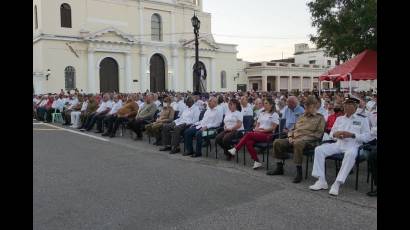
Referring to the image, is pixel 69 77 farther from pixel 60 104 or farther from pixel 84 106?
pixel 84 106

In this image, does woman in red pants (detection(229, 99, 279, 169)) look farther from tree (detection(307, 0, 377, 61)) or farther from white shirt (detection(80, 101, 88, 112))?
white shirt (detection(80, 101, 88, 112))

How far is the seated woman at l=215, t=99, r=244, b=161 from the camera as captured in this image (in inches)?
Result: 352

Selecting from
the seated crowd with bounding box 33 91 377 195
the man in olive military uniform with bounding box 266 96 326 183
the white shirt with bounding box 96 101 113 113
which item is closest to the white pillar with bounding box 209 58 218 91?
the seated crowd with bounding box 33 91 377 195

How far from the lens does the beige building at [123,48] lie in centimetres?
3669

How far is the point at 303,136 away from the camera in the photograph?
23.6ft

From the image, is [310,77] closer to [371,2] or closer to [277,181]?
[371,2]

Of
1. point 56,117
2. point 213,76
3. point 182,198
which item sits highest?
point 213,76

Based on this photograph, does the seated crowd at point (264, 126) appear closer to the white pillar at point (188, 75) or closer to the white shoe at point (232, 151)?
the white shoe at point (232, 151)

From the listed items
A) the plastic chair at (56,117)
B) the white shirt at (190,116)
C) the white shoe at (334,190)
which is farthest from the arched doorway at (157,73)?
the white shoe at (334,190)

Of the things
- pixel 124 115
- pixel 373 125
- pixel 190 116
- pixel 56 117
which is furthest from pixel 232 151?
pixel 56 117

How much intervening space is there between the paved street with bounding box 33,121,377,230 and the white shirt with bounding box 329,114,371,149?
682 mm

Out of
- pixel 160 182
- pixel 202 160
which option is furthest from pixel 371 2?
pixel 160 182

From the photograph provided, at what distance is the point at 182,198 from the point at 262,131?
303 cm

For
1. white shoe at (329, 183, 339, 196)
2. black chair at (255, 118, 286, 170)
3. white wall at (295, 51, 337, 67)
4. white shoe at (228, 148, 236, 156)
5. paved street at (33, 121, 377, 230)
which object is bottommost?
paved street at (33, 121, 377, 230)
